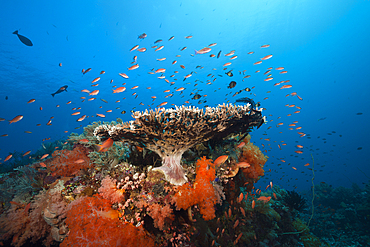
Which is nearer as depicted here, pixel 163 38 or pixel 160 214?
pixel 160 214

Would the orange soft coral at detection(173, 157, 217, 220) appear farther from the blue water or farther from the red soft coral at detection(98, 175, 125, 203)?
the blue water

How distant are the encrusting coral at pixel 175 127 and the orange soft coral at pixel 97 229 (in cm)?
132

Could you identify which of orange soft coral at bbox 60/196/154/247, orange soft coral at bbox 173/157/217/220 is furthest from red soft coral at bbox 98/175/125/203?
orange soft coral at bbox 173/157/217/220

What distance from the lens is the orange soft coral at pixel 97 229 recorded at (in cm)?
243

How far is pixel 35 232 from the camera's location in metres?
3.07

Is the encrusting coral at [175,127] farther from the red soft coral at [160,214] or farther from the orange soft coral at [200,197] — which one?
the red soft coral at [160,214]

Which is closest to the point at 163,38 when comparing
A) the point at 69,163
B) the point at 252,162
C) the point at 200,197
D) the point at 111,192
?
the point at 69,163

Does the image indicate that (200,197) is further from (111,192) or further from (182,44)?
(182,44)

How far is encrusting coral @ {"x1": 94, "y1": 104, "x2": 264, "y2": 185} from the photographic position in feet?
10.8

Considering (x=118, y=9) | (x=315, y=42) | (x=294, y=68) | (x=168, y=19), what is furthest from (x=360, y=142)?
(x=118, y=9)

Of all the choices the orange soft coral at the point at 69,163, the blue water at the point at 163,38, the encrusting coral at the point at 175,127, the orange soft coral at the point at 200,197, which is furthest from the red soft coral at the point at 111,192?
the blue water at the point at 163,38

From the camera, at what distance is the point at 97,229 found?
2.55 meters

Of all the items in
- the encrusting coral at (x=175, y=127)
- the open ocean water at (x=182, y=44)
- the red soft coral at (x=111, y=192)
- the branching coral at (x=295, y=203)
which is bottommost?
the branching coral at (x=295, y=203)

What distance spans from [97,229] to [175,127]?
260 cm
